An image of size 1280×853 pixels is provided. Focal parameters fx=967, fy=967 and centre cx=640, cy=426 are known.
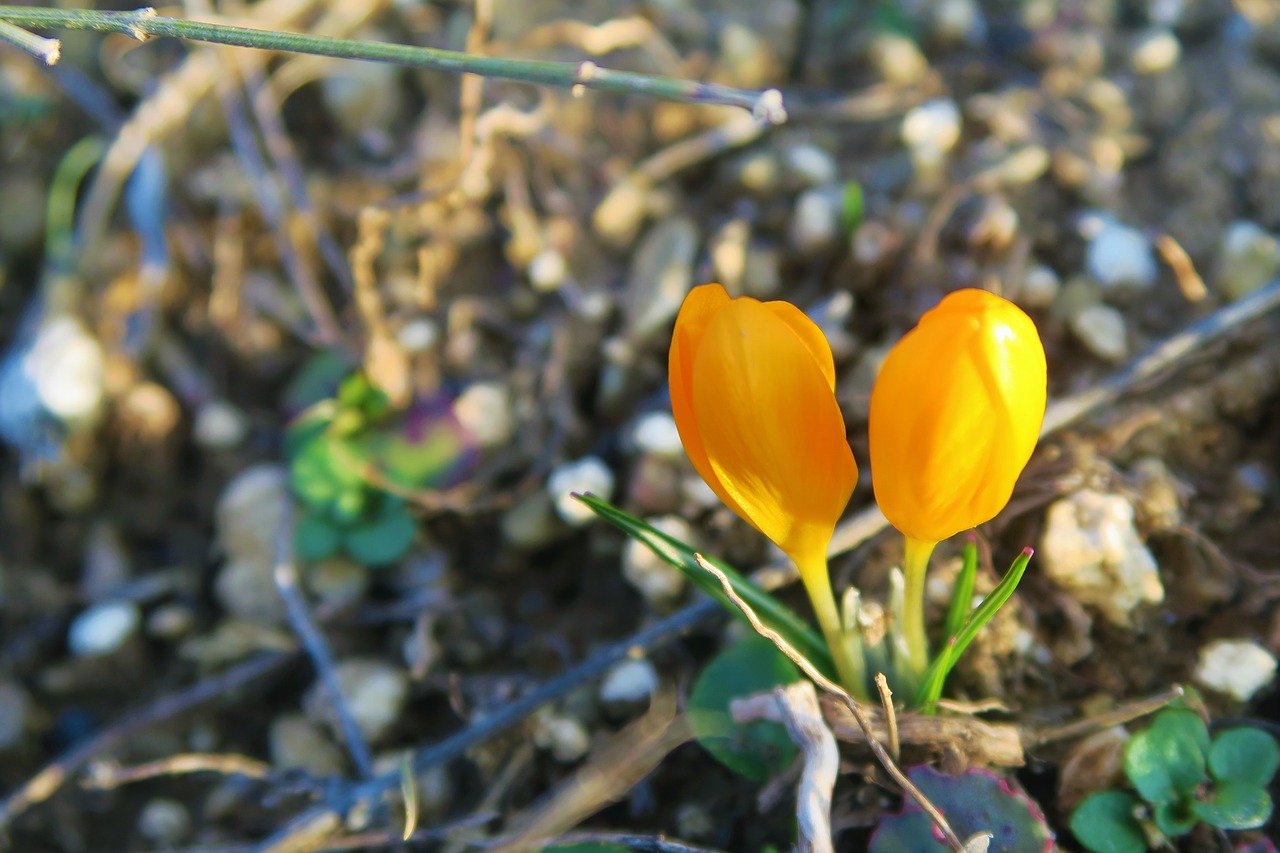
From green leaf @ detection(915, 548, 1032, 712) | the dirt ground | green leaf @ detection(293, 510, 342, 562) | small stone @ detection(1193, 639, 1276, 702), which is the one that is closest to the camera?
green leaf @ detection(915, 548, 1032, 712)

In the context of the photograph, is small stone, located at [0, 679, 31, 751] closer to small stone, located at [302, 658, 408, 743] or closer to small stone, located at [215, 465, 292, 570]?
small stone, located at [215, 465, 292, 570]

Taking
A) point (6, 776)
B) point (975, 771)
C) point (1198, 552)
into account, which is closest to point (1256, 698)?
point (1198, 552)

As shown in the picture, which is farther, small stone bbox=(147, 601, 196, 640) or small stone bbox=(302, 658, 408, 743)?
small stone bbox=(147, 601, 196, 640)

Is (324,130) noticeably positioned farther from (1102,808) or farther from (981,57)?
(1102,808)

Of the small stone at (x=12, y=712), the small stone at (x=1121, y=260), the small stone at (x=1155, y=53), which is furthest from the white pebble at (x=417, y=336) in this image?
the small stone at (x=1155, y=53)

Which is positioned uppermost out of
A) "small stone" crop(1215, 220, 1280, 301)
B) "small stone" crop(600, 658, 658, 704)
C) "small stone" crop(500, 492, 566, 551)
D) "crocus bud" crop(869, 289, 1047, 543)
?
"crocus bud" crop(869, 289, 1047, 543)

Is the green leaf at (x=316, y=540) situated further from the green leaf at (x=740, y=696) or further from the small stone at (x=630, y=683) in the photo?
the green leaf at (x=740, y=696)

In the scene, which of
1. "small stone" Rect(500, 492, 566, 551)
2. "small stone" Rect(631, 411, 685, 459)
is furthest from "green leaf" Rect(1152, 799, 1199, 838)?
"small stone" Rect(500, 492, 566, 551)
